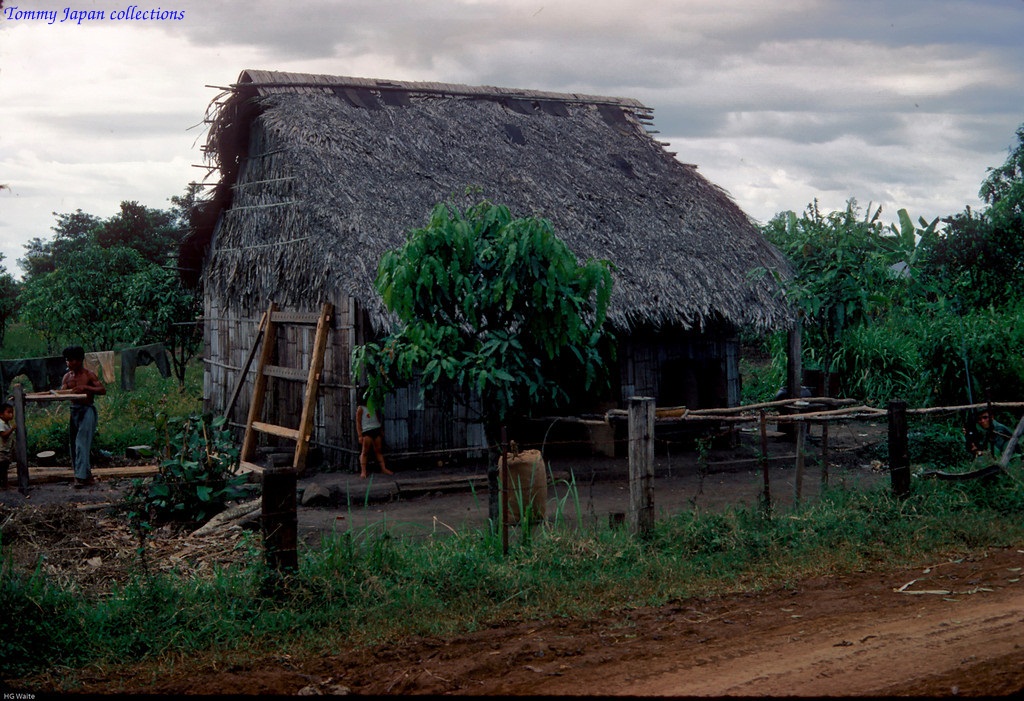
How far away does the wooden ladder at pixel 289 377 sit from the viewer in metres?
10.9

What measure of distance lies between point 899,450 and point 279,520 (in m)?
5.35

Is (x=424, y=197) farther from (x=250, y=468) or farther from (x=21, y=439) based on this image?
(x=21, y=439)

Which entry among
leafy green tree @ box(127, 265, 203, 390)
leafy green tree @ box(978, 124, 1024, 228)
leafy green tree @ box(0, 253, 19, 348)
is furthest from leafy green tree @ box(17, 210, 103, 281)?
leafy green tree @ box(978, 124, 1024, 228)

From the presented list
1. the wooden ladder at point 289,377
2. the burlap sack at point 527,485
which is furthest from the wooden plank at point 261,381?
the burlap sack at point 527,485

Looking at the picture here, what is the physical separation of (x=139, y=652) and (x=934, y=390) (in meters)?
11.2

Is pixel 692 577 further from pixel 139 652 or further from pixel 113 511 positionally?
pixel 113 511

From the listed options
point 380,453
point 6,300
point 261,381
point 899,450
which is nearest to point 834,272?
point 899,450

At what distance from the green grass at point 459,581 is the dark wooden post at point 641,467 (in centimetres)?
14

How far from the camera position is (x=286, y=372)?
12.0 m

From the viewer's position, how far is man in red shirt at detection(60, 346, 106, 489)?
32.5ft

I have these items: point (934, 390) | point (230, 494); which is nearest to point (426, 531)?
point (230, 494)

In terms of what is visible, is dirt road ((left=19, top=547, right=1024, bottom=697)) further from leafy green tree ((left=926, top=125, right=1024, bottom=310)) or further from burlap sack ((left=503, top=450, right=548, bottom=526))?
leafy green tree ((left=926, top=125, right=1024, bottom=310))

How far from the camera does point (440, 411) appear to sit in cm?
1151

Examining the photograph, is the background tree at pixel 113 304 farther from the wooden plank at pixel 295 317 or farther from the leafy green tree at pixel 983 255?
the leafy green tree at pixel 983 255
